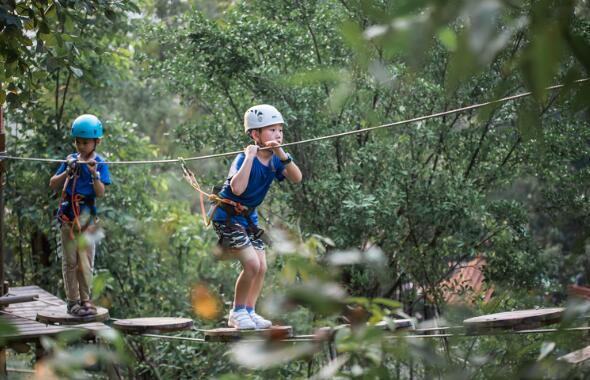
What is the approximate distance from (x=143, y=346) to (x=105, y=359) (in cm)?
724

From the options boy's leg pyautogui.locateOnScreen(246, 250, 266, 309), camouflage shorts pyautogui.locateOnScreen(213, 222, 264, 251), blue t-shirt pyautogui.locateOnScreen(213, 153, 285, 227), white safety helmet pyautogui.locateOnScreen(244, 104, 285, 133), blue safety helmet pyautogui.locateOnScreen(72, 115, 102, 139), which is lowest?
boy's leg pyautogui.locateOnScreen(246, 250, 266, 309)

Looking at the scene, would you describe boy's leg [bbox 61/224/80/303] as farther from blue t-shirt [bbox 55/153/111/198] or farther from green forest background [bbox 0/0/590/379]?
green forest background [bbox 0/0/590/379]

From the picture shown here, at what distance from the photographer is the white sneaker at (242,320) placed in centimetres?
452

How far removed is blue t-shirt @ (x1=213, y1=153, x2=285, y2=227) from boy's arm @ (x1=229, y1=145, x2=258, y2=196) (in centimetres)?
7

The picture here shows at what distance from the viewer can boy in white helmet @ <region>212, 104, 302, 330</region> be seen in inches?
182

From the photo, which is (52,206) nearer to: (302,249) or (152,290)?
(152,290)

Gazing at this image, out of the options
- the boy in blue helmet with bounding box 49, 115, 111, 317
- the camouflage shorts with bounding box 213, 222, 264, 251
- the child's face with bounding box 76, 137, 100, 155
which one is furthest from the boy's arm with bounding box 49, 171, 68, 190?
the camouflage shorts with bounding box 213, 222, 264, 251

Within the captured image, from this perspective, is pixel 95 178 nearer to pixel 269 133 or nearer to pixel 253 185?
pixel 253 185

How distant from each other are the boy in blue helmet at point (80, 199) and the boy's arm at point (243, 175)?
A: 0.86m

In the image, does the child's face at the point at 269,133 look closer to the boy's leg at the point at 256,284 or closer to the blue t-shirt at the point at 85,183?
the boy's leg at the point at 256,284

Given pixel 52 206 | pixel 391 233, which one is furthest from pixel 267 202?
pixel 52 206

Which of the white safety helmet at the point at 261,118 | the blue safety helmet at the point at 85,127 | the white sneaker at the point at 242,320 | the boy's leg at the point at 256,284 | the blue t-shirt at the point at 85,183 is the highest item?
the blue safety helmet at the point at 85,127

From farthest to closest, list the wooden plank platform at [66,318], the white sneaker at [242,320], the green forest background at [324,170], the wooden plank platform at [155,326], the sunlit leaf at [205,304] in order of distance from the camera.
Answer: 1. the sunlit leaf at [205,304]
2. the green forest background at [324,170]
3. the wooden plank platform at [66,318]
4. the wooden plank platform at [155,326]
5. the white sneaker at [242,320]

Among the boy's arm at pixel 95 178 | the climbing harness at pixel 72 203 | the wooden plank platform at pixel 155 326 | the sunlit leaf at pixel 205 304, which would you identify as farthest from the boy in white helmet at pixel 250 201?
the sunlit leaf at pixel 205 304
